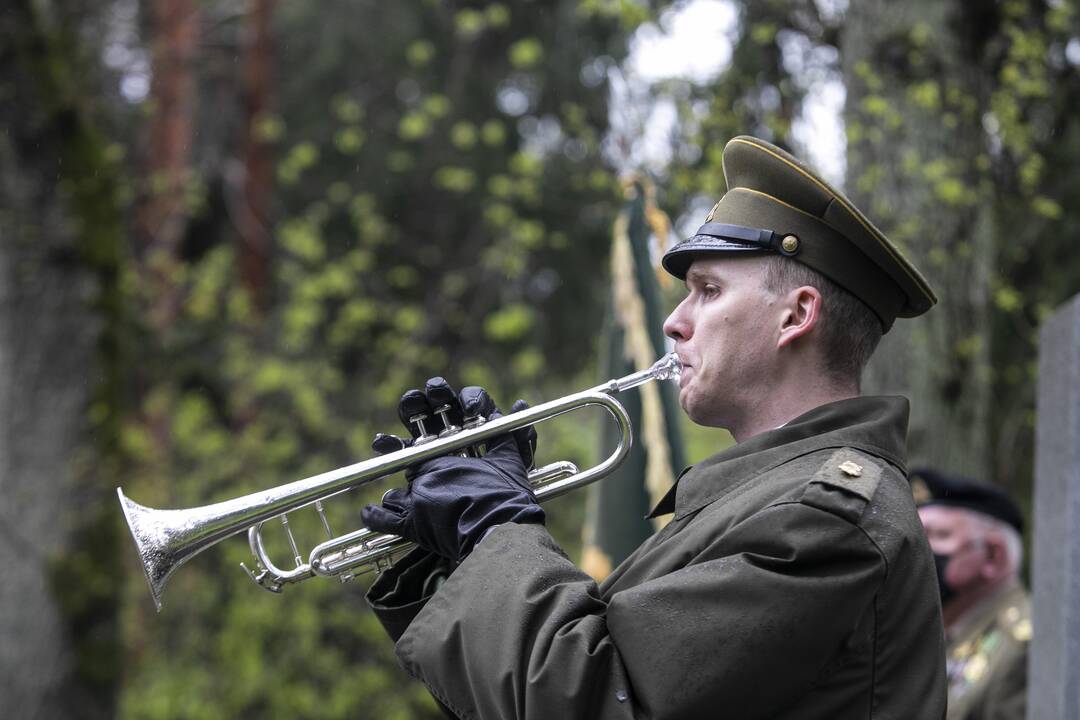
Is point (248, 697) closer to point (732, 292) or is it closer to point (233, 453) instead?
point (233, 453)

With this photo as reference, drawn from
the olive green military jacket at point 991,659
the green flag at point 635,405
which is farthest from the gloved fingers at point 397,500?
the olive green military jacket at point 991,659

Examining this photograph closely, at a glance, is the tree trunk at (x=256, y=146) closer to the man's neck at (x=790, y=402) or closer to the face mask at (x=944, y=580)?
the face mask at (x=944, y=580)

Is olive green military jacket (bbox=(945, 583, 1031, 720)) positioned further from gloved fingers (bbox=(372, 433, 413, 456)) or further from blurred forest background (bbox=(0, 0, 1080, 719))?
gloved fingers (bbox=(372, 433, 413, 456))

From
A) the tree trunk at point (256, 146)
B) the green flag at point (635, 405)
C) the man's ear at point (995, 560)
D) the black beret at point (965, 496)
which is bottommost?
the man's ear at point (995, 560)

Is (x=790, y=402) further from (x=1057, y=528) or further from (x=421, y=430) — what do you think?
(x=1057, y=528)

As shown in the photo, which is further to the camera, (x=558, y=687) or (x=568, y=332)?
(x=568, y=332)

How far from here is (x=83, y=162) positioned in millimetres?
6004

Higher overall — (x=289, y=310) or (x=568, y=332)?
(x=289, y=310)

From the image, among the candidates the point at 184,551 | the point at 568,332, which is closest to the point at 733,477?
the point at 184,551

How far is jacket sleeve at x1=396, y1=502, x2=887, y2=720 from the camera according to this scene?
189 cm

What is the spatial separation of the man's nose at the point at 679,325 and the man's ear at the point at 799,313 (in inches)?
6.9

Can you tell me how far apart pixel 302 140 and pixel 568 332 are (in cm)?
323

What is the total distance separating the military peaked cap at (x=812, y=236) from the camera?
229 centimetres

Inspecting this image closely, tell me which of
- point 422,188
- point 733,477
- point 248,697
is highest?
point 422,188
